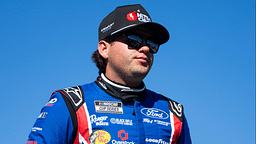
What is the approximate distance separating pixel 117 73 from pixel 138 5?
143 centimetres

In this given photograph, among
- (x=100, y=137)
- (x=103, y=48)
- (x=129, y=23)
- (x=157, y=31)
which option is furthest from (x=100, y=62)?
(x=100, y=137)

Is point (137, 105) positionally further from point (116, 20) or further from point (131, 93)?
point (116, 20)

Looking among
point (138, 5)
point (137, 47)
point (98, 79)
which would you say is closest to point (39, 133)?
point (98, 79)

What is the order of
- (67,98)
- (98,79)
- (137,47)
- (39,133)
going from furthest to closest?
(98,79) → (137,47) → (67,98) → (39,133)

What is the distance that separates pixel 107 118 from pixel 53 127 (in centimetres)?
88

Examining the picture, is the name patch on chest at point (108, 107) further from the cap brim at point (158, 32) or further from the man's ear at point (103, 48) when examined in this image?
the cap brim at point (158, 32)

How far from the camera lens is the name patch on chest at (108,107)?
203 inches

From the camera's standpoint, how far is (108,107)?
523 cm

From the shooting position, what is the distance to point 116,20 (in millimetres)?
5676

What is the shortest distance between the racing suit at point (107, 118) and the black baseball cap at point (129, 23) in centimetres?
90

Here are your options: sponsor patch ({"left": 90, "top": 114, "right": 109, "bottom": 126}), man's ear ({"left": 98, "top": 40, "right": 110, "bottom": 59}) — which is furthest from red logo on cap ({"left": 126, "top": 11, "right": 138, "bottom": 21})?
sponsor patch ({"left": 90, "top": 114, "right": 109, "bottom": 126})

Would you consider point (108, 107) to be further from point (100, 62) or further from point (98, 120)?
point (100, 62)

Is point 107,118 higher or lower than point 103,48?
lower

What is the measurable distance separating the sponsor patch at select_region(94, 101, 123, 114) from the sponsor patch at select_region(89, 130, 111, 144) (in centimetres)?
38
